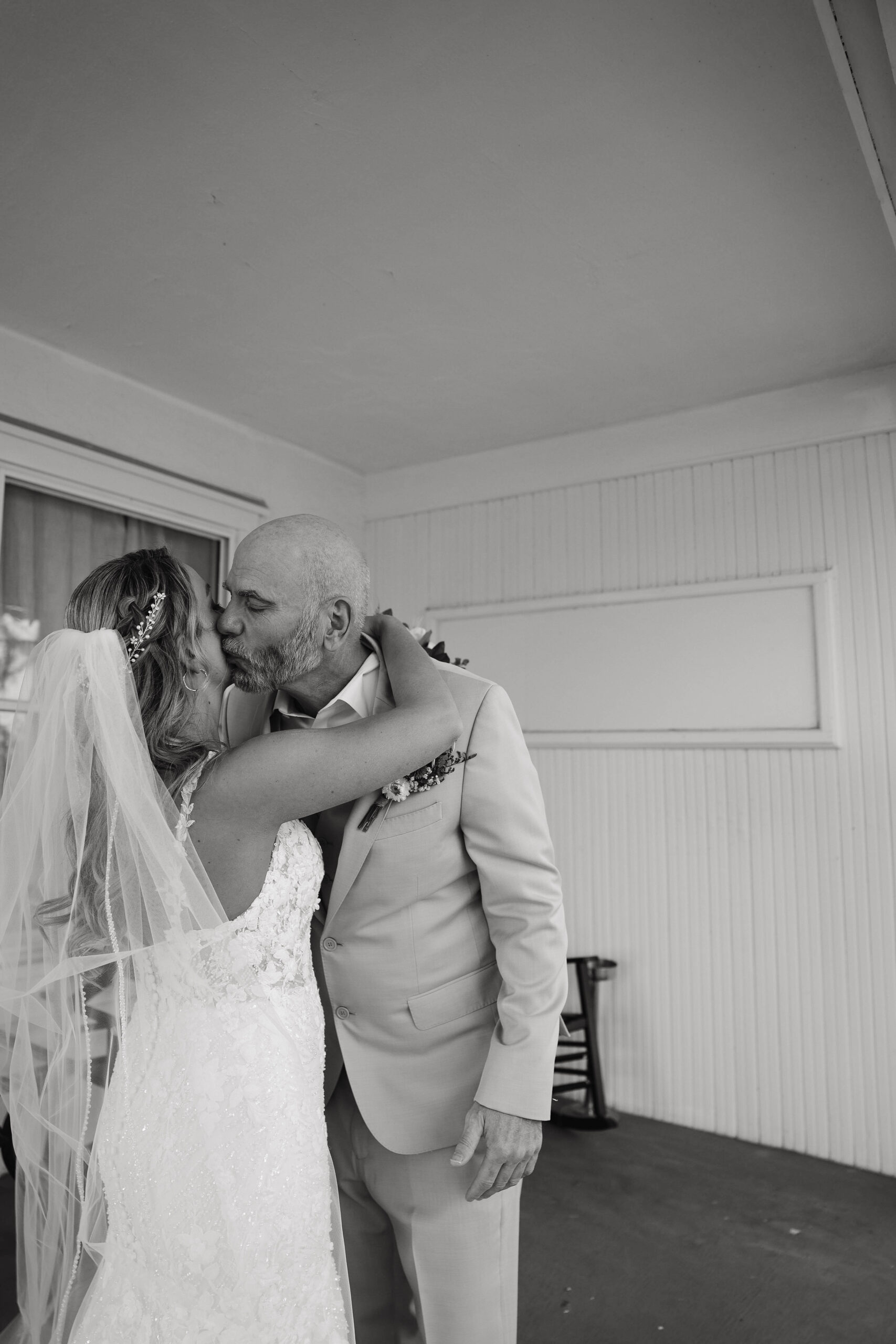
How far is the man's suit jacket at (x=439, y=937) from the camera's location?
1.83 metres

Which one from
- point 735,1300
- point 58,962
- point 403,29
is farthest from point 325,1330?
point 403,29

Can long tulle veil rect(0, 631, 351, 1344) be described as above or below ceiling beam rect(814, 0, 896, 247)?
below

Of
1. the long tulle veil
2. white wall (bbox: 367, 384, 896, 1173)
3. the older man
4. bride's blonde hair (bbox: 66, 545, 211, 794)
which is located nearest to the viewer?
the long tulle veil

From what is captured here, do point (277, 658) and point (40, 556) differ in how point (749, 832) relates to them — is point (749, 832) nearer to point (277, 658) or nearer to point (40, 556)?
point (277, 658)

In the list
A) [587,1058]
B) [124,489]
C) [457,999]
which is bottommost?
[587,1058]

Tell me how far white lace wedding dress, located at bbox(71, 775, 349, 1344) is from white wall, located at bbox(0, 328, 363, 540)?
8.73 feet

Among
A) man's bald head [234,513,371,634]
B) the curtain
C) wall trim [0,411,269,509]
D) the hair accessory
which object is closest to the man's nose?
man's bald head [234,513,371,634]

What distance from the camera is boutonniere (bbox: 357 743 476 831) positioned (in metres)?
1.85

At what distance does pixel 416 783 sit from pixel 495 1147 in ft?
2.27

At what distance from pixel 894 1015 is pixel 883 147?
3.20 metres

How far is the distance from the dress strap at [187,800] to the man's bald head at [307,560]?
0.41m

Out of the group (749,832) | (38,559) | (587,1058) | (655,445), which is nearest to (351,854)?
(38,559)

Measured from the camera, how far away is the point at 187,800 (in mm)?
1623

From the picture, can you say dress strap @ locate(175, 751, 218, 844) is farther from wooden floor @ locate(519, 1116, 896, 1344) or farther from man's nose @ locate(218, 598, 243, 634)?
wooden floor @ locate(519, 1116, 896, 1344)
